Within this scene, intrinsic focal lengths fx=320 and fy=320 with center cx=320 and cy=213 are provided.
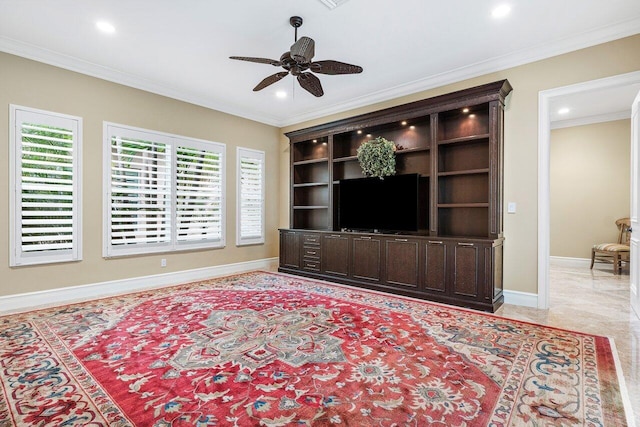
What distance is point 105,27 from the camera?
3.52 metres

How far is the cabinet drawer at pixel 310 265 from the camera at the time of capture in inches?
223

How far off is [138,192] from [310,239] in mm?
2856

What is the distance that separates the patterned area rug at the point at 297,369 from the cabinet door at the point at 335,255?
1522 mm

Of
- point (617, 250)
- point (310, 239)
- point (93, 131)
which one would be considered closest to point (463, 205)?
point (310, 239)

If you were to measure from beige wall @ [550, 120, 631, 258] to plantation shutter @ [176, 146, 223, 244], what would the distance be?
7.09 m

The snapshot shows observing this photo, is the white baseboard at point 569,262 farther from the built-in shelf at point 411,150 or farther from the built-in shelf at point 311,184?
the built-in shelf at point 311,184

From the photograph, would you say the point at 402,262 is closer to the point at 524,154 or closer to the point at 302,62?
the point at 524,154

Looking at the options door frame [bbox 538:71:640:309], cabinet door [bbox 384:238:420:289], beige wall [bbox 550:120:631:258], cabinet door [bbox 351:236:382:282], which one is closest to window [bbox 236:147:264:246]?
cabinet door [bbox 351:236:382:282]

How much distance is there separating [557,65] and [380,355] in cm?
398

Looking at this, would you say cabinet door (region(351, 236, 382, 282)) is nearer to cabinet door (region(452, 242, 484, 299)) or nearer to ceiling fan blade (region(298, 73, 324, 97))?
cabinet door (region(452, 242, 484, 299))

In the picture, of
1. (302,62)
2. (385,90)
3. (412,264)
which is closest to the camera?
(302,62)

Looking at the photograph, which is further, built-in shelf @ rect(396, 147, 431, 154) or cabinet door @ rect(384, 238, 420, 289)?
built-in shelf @ rect(396, 147, 431, 154)

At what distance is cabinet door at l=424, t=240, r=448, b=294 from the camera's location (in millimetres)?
4168

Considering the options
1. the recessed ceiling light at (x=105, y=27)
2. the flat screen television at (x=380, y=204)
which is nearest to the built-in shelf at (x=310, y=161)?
the flat screen television at (x=380, y=204)
